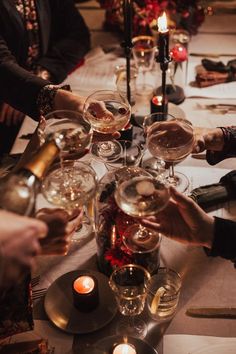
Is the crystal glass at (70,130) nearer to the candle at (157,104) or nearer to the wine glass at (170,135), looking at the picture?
the wine glass at (170,135)

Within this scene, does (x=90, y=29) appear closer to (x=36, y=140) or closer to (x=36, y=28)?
(x=36, y=28)

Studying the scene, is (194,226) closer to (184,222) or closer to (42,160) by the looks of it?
(184,222)

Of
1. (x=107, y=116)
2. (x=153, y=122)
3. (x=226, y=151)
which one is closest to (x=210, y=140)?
(x=226, y=151)

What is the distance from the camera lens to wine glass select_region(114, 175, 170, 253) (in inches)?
41.7

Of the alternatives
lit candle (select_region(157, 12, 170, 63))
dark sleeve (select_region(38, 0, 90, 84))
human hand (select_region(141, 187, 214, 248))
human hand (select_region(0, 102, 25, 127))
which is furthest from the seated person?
human hand (select_region(0, 102, 25, 127))

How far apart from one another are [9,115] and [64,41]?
44 centimetres

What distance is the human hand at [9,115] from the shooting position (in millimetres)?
2156

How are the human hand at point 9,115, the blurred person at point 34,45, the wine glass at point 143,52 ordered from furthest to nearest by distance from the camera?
the human hand at point 9,115, the wine glass at point 143,52, the blurred person at point 34,45

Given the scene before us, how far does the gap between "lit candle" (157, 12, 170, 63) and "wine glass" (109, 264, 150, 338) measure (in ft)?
2.21

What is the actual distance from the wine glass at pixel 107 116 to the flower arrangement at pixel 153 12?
2.43 feet

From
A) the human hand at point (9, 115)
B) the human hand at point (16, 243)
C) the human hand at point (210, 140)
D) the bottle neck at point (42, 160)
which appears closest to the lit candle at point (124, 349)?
the human hand at point (16, 243)

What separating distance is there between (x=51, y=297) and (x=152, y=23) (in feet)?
4.67

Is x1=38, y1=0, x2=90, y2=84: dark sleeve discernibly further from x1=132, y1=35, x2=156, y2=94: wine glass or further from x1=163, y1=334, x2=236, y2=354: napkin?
x1=163, y1=334, x2=236, y2=354: napkin

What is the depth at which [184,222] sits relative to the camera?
119 centimetres
